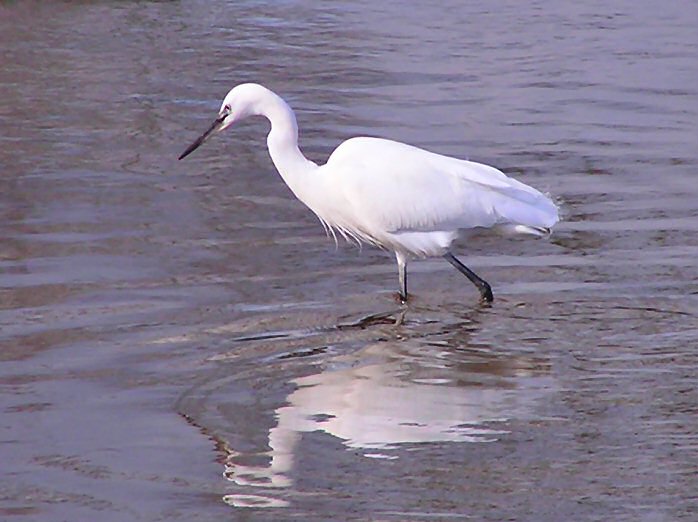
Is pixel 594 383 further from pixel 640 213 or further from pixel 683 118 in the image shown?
pixel 683 118

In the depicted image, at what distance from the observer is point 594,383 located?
6.31 m

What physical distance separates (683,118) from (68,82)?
490 cm

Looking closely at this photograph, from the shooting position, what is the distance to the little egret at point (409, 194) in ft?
25.7

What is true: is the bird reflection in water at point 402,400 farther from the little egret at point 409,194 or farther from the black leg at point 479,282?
the little egret at point 409,194

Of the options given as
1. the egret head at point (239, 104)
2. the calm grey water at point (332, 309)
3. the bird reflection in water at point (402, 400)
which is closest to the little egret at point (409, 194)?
the egret head at point (239, 104)

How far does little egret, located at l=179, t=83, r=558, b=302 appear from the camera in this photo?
7.82 m

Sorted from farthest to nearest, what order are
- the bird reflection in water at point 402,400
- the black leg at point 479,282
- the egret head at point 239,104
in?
the egret head at point 239,104 → the black leg at point 479,282 → the bird reflection in water at point 402,400

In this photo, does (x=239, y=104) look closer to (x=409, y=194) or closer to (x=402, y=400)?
(x=409, y=194)

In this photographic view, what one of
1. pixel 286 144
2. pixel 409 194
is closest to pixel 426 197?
pixel 409 194

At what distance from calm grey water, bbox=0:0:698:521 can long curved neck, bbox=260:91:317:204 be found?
1.46 ft

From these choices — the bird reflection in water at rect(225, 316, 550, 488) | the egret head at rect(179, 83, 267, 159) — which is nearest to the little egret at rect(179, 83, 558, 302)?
the egret head at rect(179, 83, 267, 159)

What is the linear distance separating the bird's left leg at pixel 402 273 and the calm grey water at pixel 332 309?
112mm

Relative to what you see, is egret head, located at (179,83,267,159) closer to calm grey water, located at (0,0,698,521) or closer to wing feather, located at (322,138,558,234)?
wing feather, located at (322,138,558,234)

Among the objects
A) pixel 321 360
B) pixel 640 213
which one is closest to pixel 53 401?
pixel 321 360
